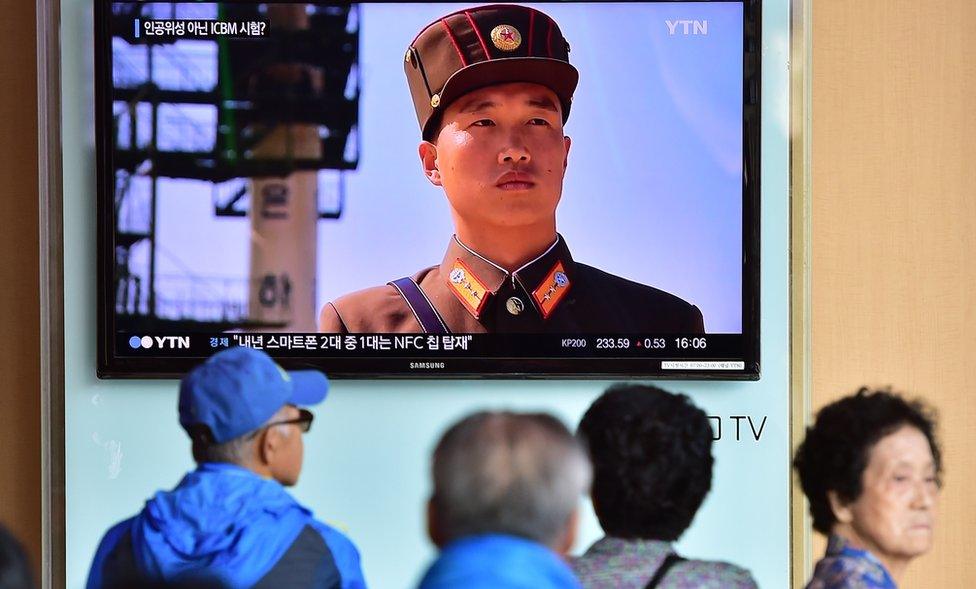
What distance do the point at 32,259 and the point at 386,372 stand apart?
44.8 inches

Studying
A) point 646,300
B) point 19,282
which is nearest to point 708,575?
point 646,300

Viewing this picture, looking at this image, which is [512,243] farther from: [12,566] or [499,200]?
[12,566]

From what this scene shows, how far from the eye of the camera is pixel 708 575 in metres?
1.73

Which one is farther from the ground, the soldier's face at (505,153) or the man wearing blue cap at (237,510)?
Result: the soldier's face at (505,153)

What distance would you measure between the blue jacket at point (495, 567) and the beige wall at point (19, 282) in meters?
2.60

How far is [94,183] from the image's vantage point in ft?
11.0

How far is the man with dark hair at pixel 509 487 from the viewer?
1313mm

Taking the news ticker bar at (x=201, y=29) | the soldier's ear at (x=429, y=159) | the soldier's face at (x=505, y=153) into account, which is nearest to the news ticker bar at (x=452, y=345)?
the soldier's face at (x=505, y=153)

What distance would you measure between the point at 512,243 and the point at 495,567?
2237 mm

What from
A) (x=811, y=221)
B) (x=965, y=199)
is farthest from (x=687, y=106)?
(x=965, y=199)

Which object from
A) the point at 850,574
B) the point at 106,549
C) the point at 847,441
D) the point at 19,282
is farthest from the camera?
the point at 19,282

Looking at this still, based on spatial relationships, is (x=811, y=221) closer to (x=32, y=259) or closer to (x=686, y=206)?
(x=686, y=206)

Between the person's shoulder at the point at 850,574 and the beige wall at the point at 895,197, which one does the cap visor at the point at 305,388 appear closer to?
the person's shoulder at the point at 850,574

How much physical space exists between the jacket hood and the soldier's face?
1609mm
